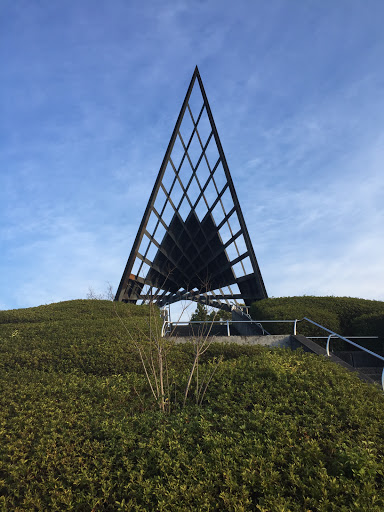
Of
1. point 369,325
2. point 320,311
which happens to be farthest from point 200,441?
point 320,311

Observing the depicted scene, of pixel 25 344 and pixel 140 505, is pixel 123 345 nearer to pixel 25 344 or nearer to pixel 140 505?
pixel 25 344

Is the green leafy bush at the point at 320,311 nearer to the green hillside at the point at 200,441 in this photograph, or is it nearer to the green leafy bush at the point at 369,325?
the green leafy bush at the point at 369,325

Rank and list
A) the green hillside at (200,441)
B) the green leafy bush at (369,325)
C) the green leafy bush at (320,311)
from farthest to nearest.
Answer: the green leafy bush at (320,311)
the green leafy bush at (369,325)
the green hillside at (200,441)

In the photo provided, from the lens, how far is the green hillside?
4012 mm

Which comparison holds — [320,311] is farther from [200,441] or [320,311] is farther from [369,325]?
[200,441]

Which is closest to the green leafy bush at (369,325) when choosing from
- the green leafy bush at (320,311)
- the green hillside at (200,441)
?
the green leafy bush at (320,311)

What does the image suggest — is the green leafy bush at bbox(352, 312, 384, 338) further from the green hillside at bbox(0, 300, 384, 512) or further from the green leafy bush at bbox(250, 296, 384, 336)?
the green hillside at bbox(0, 300, 384, 512)

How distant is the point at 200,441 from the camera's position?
196 inches

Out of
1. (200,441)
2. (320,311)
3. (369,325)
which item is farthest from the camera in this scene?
(320,311)

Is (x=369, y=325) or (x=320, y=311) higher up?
(x=320, y=311)

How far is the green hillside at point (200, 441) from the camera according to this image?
4012 mm

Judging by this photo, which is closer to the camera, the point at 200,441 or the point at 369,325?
the point at 200,441

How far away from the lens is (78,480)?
4371 millimetres

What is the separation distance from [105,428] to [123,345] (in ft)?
15.0
